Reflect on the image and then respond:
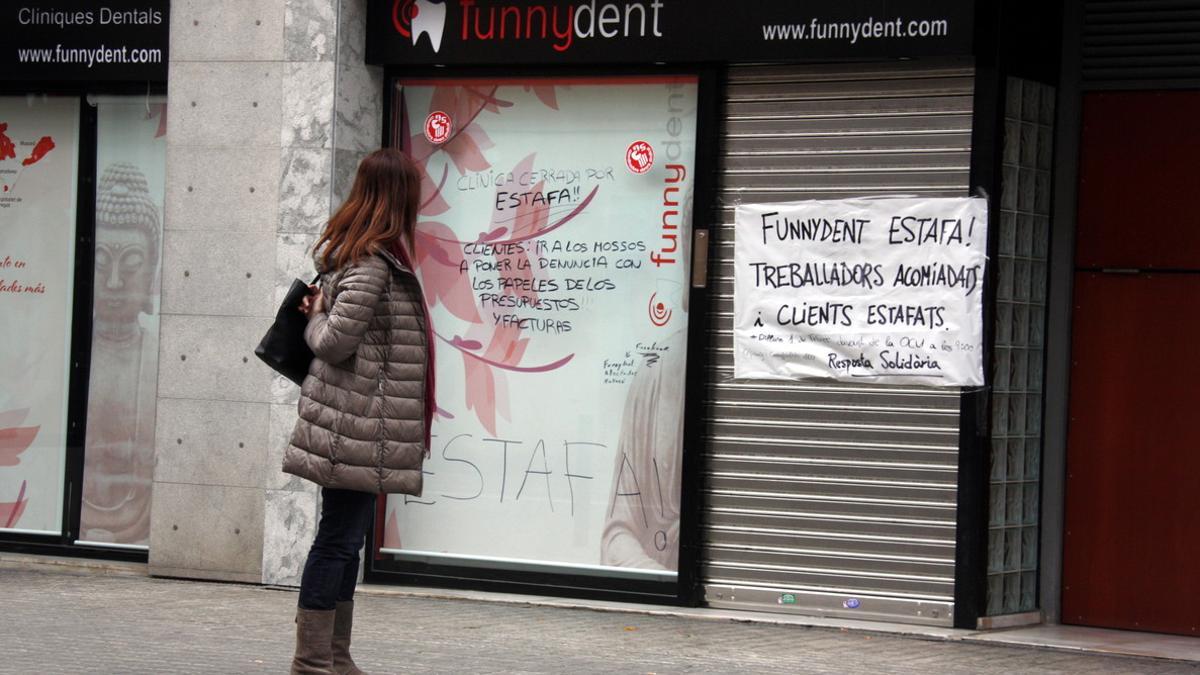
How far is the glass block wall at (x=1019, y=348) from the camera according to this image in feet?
29.7

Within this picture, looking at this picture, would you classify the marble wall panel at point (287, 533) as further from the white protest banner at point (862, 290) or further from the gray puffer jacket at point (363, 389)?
the gray puffer jacket at point (363, 389)

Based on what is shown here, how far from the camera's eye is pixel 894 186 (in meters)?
8.95

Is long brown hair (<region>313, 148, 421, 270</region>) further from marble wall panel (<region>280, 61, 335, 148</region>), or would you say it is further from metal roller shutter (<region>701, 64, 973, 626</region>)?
marble wall panel (<region>280, 61, 335, 148</region>)

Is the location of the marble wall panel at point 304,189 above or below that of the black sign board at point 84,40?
below

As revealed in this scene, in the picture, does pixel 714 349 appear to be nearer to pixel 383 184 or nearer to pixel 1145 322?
pixel 1145 322

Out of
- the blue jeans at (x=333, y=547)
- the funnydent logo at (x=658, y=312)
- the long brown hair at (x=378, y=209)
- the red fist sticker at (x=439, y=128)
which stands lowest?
the blue jeans at (x=333, y=547)

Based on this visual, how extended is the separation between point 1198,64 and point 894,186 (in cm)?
180

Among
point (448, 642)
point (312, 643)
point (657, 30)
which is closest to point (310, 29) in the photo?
point (657, 30)

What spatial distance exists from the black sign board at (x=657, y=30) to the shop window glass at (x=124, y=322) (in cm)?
175

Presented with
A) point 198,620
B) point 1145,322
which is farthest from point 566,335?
point 1145,322

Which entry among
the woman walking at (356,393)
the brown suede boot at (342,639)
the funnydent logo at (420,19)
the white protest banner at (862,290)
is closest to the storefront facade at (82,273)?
the funnydent logo at (420,19)

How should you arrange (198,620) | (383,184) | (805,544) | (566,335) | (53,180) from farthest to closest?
1. (53,180)
2. (566,335)
3. (805,544)
4. (198,620)
5. (383,184)

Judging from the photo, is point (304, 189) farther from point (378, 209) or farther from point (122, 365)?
point (378, 209)

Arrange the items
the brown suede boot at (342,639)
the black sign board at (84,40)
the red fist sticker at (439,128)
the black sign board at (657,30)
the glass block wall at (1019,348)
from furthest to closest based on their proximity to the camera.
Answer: the black sign board at (84,40), the red fist sticker at (439,128), the glass block wall at (1019,348), the black sign board at (657,30), the brown suede boot at (342,639)
